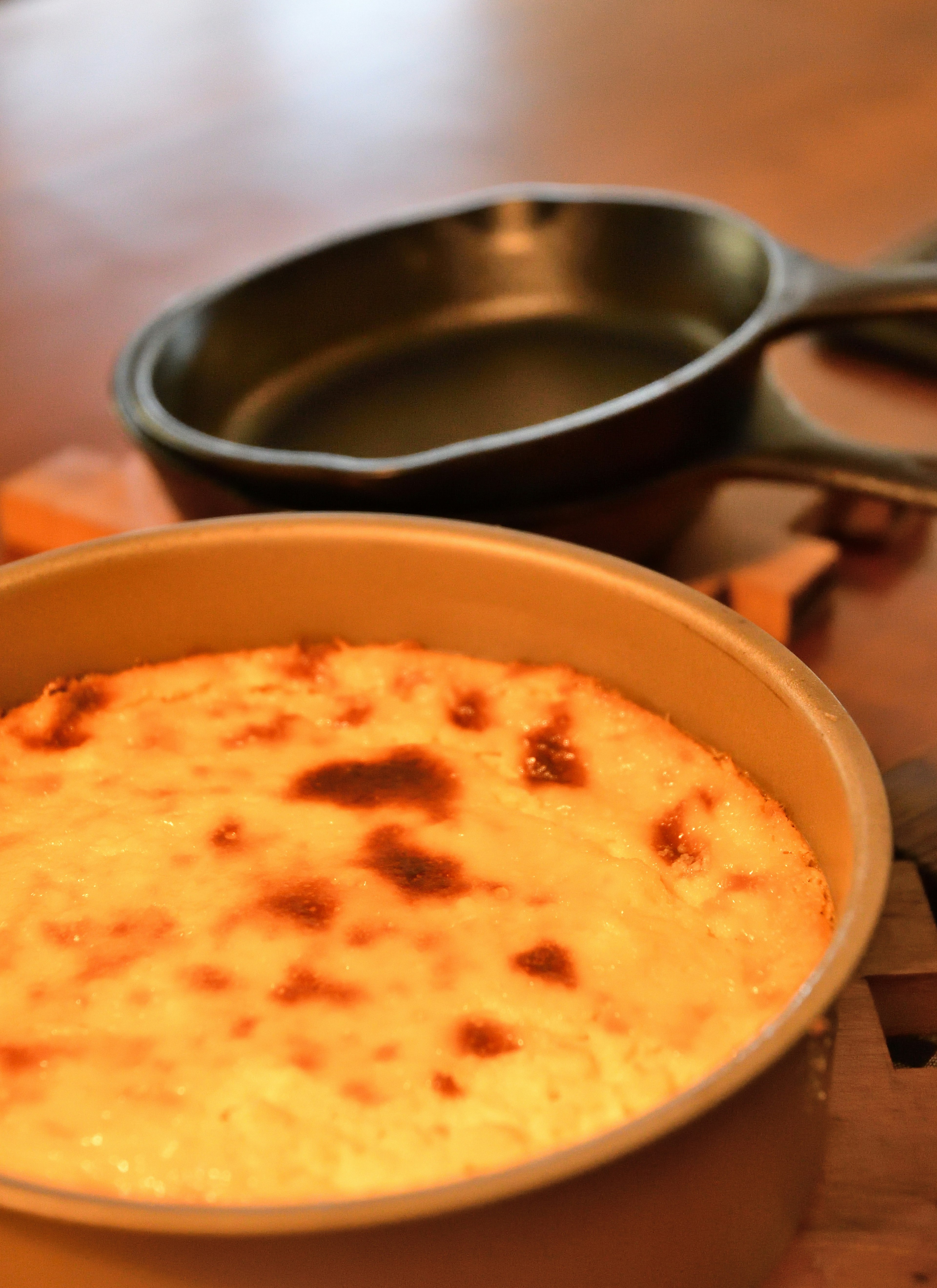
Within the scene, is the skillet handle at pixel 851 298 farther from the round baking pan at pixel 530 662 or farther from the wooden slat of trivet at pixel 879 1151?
the wooden slat of trivet at pixel 879 1151

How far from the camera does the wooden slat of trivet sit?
1.95 feet

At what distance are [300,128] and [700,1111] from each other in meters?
1.90

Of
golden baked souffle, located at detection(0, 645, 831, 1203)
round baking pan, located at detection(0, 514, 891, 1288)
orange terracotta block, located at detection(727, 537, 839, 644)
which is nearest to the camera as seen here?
round baking pan, located at detection(0, 514, 891, 1288)

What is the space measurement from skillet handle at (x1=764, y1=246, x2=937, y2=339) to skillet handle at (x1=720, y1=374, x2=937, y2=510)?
67mm

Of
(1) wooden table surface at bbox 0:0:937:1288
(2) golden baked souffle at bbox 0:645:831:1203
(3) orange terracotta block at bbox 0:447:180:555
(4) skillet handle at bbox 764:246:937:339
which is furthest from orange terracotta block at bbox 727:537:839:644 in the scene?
(3) orange terracotta block at bbox 0:447:180:555

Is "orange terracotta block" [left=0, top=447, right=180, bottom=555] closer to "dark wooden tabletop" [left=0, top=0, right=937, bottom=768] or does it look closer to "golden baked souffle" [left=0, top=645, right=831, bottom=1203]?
"dark wooden tabletop" [left=0, top=0, right=937, bottom=768]

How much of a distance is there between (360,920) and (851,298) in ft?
1.83

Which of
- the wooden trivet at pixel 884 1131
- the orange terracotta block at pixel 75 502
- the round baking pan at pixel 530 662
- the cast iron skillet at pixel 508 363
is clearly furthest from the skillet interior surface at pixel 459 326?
the wooden trivet at pixel 884 1131

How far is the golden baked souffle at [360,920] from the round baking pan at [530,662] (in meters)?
0.02

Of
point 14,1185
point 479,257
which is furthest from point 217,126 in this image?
point 14,1185

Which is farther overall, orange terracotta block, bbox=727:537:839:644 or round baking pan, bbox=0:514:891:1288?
orange terracotta block, bbox=727:537:839:644

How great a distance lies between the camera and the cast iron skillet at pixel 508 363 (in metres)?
0.87

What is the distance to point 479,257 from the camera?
3.97 ft

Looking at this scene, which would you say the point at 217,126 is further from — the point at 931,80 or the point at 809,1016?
the point at 809,1016
